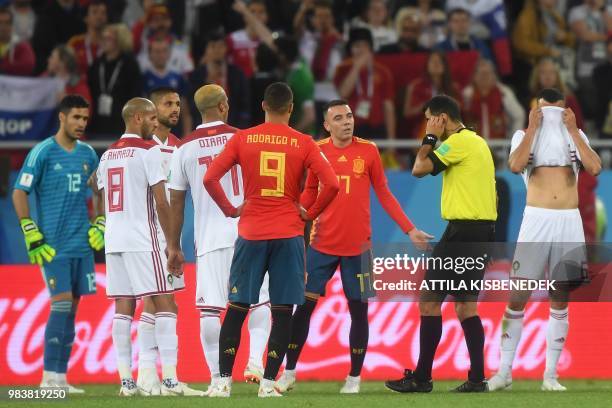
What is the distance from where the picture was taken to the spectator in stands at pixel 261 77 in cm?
1680

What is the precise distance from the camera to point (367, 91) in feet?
57.0

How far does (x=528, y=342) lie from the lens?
1418cm

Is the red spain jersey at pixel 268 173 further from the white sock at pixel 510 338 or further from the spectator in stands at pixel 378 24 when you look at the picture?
the spectator in stands at pixel 378 24

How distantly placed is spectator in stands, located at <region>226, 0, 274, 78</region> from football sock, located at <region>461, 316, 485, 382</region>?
22.9 ft

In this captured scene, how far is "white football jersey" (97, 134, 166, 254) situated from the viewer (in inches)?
469

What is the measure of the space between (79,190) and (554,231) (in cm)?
425

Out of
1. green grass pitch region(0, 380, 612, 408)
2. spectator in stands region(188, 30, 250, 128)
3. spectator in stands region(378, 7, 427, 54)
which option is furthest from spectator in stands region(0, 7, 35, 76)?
green grass pitch region(0, 380, 612, 408)

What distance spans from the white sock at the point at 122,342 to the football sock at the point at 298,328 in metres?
1.36

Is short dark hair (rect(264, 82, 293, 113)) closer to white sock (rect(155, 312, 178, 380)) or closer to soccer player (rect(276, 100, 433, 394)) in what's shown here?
soccer player (rect(276, 100, 433, 394))

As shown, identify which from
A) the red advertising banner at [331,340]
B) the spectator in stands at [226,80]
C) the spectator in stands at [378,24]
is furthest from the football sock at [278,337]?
the spectator in stands at [378,24]

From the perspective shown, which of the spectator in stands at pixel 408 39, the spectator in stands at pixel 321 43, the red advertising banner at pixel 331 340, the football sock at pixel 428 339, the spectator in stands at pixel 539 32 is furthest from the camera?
the spectator in stands at pixel 539 32

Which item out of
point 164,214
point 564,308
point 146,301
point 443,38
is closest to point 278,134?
point 164,214

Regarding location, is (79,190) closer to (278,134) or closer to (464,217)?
(278,134)

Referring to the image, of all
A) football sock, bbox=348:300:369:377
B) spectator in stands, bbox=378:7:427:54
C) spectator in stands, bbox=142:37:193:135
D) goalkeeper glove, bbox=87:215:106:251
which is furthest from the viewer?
spectator in stands, bbox=378:7:427:54
